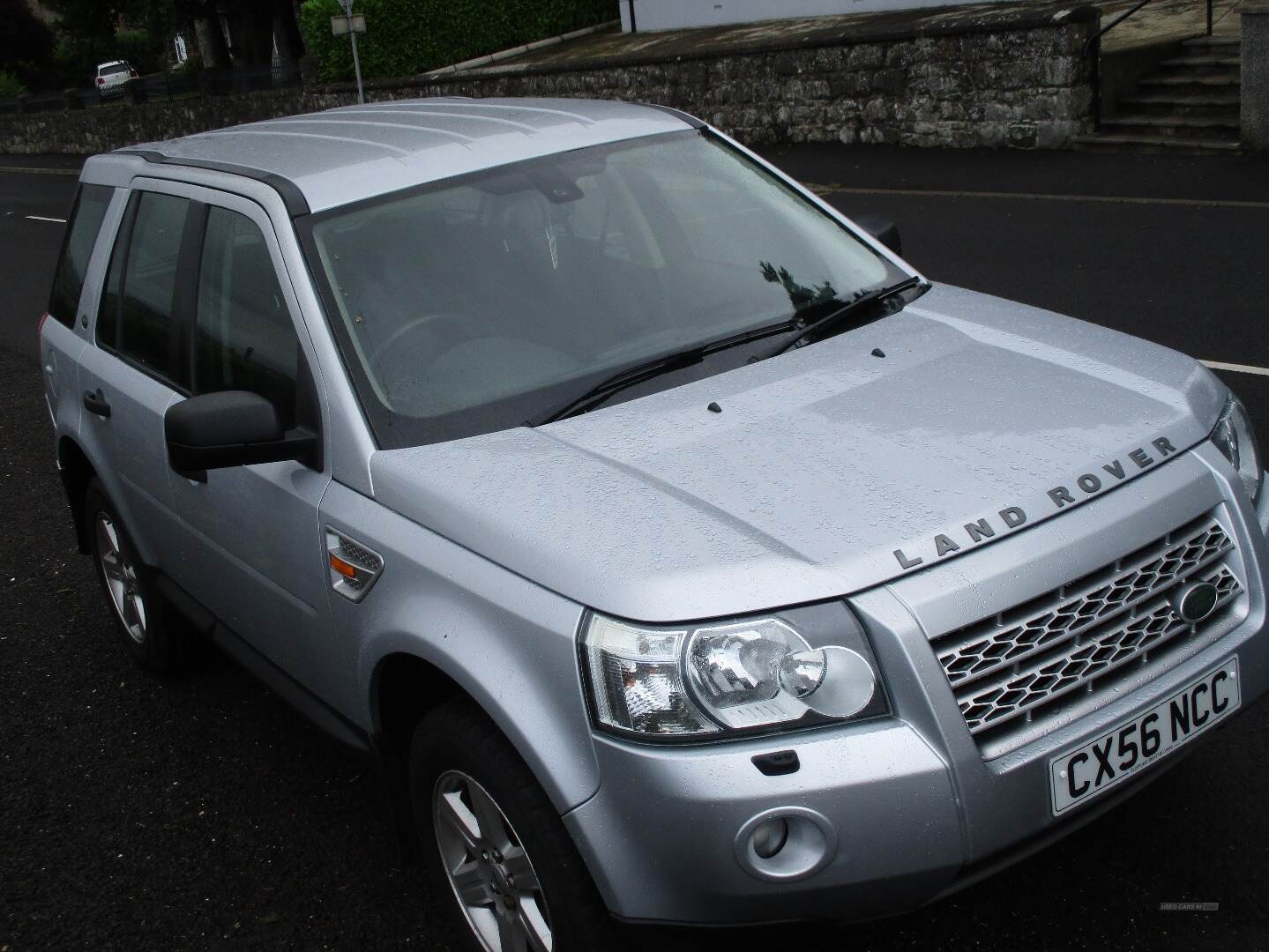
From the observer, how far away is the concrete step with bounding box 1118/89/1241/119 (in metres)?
14.3

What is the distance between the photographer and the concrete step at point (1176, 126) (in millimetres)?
13984

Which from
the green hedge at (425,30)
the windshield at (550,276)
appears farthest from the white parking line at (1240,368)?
the green hedge at (425,30)

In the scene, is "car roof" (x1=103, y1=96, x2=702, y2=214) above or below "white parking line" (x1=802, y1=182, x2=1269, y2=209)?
above

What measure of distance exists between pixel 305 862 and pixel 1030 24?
558 inches

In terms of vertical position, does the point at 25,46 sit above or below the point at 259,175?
above

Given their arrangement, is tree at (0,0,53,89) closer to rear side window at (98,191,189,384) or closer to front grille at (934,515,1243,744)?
rear side window at (98,191,189,384)

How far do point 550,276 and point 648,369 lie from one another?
454 millimetres

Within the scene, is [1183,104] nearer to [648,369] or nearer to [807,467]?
[648,369]

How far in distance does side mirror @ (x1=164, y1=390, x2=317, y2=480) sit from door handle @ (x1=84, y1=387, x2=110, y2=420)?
4.34 feet

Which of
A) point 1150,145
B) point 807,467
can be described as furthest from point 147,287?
point 1150,145

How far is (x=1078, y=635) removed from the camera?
2645 mm

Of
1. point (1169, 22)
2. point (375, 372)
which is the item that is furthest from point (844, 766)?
point (1169, 22)

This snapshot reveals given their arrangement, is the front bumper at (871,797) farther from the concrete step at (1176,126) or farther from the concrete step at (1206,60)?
the concrete step at (1206,60)

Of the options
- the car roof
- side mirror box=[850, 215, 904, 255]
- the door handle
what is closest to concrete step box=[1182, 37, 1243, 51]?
side mirror box=[850, 215, 904, 255]
